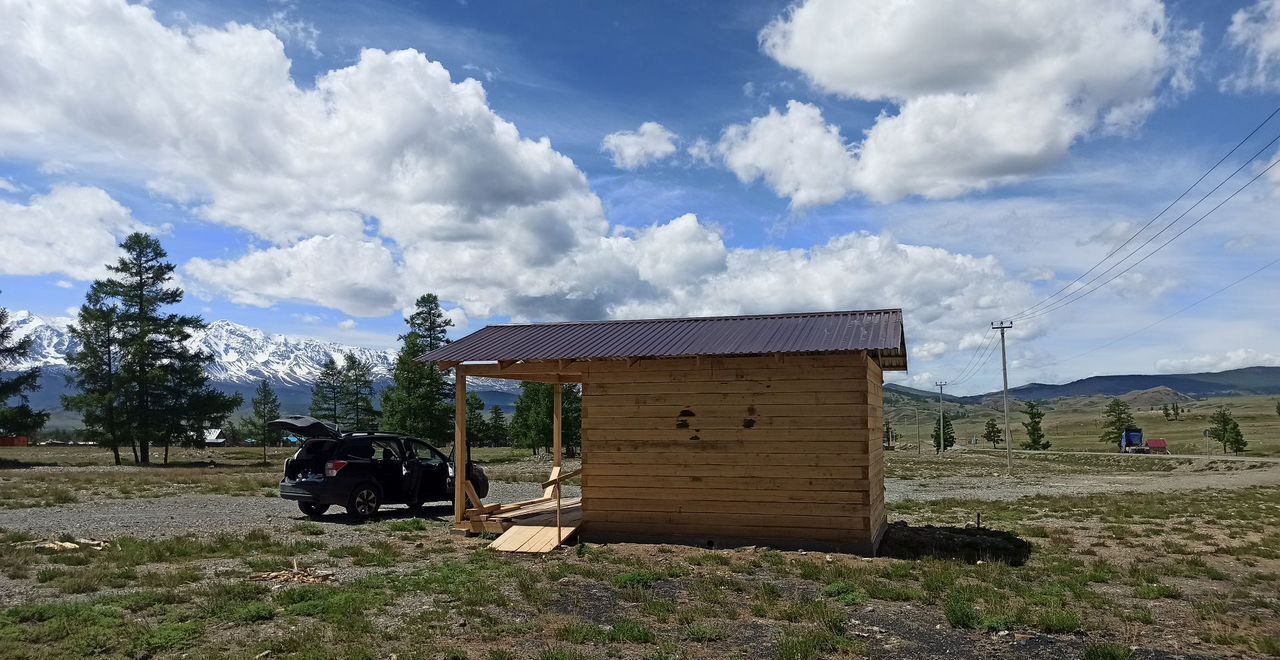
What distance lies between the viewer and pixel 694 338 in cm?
1359

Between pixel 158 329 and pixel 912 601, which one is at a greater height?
pixel 158 329

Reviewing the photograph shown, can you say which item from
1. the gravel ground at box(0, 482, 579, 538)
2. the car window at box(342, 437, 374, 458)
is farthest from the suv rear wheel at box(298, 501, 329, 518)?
the car window at box(342, 437, 374, 458)

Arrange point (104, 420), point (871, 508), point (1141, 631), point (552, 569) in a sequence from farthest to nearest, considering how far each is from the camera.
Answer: point (104, 420)
point (871, 508)
point (552, 569)
point (1141, 631)

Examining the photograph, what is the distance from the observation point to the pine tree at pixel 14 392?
147 ft

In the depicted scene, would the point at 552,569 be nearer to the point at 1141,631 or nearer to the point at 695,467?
the point at 695,467

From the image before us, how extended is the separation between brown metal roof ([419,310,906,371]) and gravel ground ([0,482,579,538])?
167 inches

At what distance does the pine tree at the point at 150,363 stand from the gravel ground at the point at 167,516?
91.4 feet

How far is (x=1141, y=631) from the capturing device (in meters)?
7.35

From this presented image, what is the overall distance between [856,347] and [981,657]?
5427 millimetres

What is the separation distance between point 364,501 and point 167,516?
4312mm

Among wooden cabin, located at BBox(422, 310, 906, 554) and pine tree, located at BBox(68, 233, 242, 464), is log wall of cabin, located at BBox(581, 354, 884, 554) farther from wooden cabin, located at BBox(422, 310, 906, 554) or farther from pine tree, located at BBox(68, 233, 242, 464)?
pine tree, located at BBox(68, 233, 242, 464)

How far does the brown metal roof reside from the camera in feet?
40.0

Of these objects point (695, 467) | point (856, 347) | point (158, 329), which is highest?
point (158, 329)

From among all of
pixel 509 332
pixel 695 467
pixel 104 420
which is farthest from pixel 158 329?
pixel 695 467
